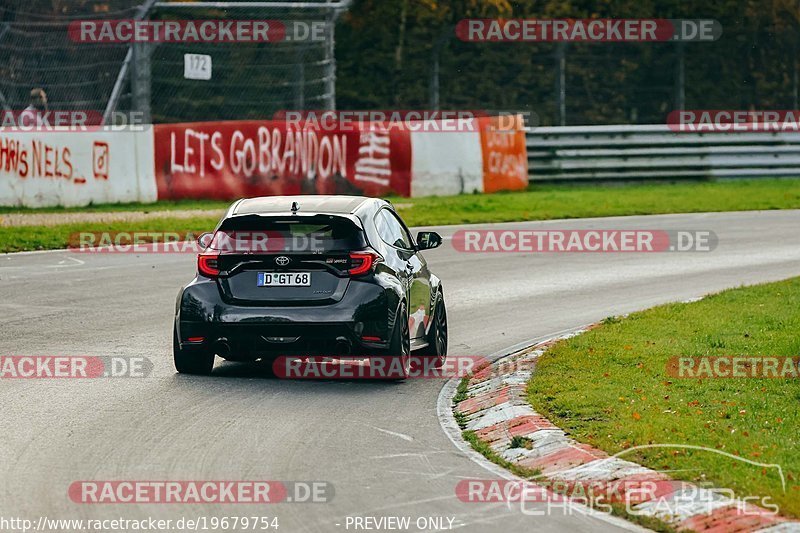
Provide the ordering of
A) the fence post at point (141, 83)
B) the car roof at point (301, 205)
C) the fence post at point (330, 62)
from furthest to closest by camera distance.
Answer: the fence post at point (330, 62), the fence post at point (141, 83), the car roof at point (301, 205)

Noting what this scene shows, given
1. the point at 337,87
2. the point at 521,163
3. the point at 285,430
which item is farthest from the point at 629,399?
the point at 337,87

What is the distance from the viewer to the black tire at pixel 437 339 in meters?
12.7

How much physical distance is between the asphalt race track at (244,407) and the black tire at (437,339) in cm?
36

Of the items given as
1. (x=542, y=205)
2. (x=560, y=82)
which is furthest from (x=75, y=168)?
(x=560, y=82)

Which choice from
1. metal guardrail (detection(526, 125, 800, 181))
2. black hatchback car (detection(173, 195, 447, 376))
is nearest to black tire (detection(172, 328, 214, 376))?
black hatchback car (detection(173, 195, 447, 376))

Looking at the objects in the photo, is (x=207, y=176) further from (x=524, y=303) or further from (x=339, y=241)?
(x=339, y=241)

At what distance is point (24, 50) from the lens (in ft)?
86.8

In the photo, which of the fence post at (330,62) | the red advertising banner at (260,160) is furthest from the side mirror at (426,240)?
the fence post at (330,62)

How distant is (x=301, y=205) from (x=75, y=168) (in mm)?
14287

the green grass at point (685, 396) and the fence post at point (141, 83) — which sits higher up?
the fence post at point (141, 83)

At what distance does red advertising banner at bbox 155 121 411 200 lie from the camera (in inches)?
1046

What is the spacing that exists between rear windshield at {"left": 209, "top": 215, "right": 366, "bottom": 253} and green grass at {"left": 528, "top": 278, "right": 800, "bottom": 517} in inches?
71.2

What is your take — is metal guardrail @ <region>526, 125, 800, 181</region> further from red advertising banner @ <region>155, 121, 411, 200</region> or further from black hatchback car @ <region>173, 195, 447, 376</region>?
black hatchback car @ <region>173, 195, 447, 376</region>

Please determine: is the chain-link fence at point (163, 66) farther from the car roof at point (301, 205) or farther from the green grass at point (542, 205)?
the car roof at point (301, 205)
